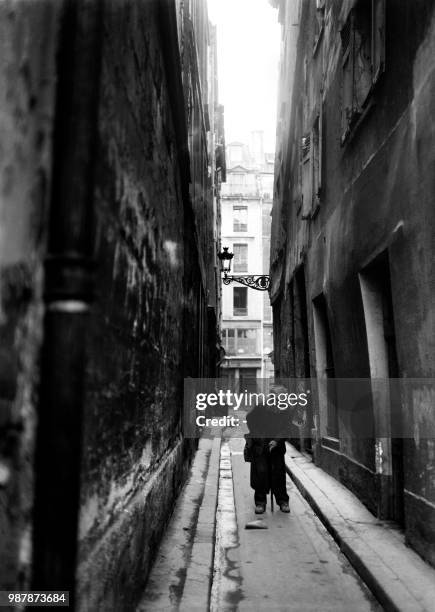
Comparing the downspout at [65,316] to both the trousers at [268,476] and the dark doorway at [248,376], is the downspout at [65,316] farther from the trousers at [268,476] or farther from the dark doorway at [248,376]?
the dark doorway at [248,376]

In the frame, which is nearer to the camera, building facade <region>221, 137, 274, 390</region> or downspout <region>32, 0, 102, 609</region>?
downspout <region>32, 0, 102, 609</region>

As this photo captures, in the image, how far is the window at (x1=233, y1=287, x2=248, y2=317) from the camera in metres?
48.2

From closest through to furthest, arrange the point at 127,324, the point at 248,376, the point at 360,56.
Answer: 1. the point at 127,324
2. the point at 360,56
3. the point at 248,376

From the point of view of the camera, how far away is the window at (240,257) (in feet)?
163

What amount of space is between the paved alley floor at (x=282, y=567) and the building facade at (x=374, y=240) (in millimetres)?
764

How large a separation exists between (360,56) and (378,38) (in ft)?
3.20

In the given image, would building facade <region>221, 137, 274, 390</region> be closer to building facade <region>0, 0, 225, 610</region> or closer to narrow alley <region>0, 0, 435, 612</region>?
narrow alley <region>0, 0, 435, 612</region>

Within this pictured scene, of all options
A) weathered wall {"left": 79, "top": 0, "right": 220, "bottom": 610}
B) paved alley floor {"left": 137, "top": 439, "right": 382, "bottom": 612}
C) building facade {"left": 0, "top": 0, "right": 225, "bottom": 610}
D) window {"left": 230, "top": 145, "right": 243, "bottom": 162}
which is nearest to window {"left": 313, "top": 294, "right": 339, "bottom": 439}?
paved alley floor {"left": 137, "top": 439, "right": 382, "bottom": 612}

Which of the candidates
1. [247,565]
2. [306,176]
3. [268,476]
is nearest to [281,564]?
[247,565]

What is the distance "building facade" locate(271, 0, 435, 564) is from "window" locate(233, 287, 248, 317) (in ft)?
119

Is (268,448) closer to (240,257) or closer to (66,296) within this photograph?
(66,296)

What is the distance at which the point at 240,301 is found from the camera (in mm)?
48406

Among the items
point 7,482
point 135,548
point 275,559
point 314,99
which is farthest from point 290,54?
point 7,482

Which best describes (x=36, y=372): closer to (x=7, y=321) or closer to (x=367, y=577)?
(x=7, y=321)
